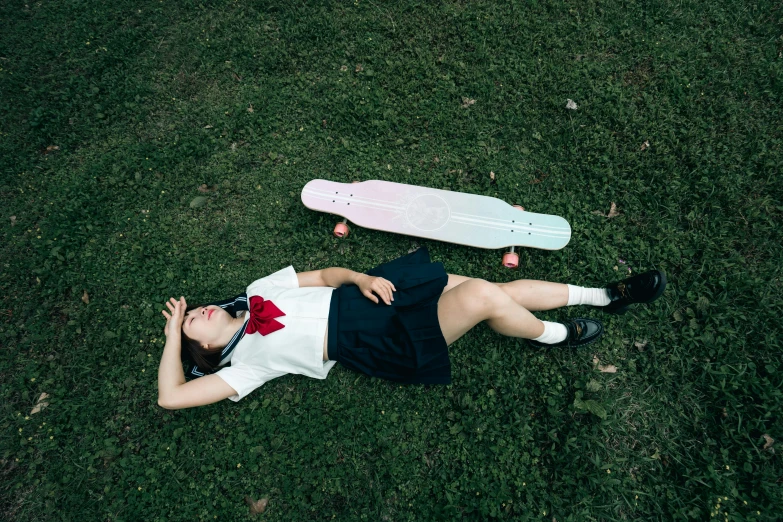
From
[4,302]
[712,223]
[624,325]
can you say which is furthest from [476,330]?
[4,302]

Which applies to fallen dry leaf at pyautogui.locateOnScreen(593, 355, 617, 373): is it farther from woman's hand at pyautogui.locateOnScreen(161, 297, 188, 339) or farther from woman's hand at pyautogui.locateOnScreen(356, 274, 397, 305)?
woman's hand at pyautogui.locateOnScreen(161, 297, 188, 339)

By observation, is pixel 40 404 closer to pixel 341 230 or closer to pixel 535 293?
pixel 341 230

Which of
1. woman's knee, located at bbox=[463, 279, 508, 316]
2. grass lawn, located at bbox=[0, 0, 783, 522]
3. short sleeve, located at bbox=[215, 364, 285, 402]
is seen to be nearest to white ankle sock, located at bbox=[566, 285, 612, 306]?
grass lawn, located at bbox=[0, 0, 783, 522]

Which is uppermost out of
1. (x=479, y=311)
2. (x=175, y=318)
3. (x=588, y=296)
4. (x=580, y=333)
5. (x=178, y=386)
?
(x=479, y=311)

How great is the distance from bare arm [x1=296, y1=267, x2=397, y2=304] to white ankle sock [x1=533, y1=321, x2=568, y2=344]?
110 cm

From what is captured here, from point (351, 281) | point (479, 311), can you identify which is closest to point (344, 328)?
point (351, 281)

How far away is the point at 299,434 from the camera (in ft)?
10.2

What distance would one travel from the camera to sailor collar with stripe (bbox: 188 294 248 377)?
2793 mm

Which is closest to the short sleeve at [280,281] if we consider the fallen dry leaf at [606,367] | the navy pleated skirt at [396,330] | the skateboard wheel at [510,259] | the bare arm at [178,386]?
the navy pleated skirt at [396,330]

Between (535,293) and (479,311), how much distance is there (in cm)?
59

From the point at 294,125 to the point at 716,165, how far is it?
3656mm

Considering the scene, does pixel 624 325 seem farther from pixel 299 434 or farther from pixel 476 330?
pixel 299 434

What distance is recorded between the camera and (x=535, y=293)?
9.89 feet

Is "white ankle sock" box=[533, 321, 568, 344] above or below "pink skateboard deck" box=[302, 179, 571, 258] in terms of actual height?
below
